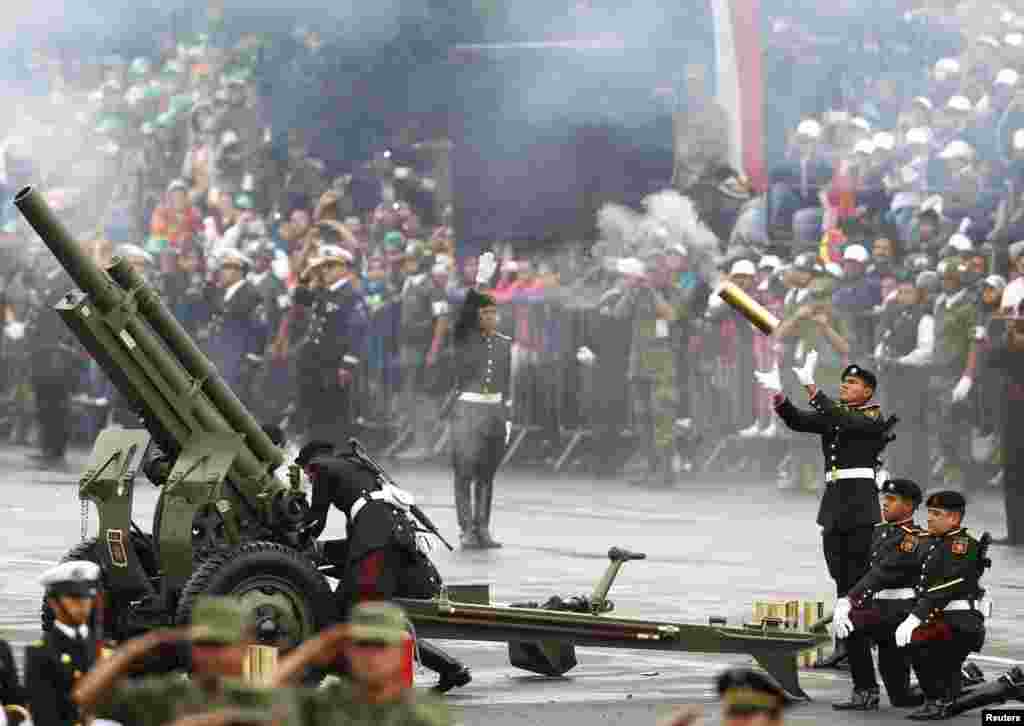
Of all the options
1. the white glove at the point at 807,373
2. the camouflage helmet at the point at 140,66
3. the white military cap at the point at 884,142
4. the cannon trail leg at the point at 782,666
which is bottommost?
the cannon trail leg at the point at 782,666

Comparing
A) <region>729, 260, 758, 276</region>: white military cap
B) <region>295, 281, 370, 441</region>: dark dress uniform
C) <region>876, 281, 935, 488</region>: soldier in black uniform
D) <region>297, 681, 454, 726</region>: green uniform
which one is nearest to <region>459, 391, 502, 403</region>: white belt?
<region>876, 281, 935, 488</region>: soldier in black uniform

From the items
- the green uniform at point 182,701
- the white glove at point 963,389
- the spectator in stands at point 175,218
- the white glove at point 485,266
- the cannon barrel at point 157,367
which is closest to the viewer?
the green uniform at point 182,701

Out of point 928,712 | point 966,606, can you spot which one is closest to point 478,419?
point 966,606

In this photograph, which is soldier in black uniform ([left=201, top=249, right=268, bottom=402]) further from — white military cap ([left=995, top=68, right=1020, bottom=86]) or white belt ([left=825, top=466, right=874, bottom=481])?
white belt ([left=825, top=466, right=874, bottom=481])

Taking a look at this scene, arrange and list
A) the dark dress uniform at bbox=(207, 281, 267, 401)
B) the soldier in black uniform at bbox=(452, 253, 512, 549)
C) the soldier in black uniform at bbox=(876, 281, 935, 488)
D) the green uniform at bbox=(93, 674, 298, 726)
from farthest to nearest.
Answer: the dark dress uniform at bbox=(207, 281, 267, 401), the soldier in black uniform at bbox=(876, 281, 935, 488), the soldier in black uniform at bbox=(452, 253, 512, 549), the green uniform at bbox=(93, 674, 298, 726)

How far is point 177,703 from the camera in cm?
797

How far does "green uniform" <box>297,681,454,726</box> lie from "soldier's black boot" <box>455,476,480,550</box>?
36.6ft

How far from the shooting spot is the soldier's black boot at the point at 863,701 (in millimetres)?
12852

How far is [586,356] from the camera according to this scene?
2430 cm

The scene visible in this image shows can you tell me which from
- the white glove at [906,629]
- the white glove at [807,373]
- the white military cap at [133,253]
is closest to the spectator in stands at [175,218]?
the white military cap at [133,253]

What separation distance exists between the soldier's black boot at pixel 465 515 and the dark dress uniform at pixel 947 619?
21.5 feet

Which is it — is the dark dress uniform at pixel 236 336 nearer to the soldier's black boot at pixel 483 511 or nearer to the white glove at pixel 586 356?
the white glove at pixel 586 356

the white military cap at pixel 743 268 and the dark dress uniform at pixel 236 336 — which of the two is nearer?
the white military cap at pixel 743 268

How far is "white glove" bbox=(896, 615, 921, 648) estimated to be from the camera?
41.2ft
